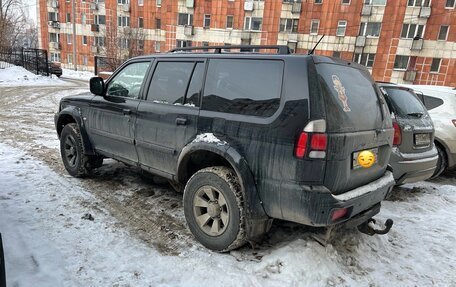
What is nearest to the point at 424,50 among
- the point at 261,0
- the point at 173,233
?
the point at 261,0

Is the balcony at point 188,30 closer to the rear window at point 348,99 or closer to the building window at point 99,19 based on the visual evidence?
the building window at point 99,19

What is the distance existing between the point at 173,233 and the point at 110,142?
5.34ft

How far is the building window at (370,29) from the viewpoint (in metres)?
32.5

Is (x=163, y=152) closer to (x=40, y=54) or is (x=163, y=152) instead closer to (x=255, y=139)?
(x=255, y=139)

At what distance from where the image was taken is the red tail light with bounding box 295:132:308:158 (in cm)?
242

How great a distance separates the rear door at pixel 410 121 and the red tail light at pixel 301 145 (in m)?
2.57

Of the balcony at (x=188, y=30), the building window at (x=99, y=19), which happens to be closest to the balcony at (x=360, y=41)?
the balcony at (x=188, y=30)

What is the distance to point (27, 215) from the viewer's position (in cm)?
350

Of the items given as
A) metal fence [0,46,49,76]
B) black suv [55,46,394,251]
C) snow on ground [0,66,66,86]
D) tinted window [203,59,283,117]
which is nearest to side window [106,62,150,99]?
black suv [55,46,394,251]

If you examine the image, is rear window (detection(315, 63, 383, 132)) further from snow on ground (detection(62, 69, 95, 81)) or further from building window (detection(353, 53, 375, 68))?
building window (detection(353, 53, 375, 68))

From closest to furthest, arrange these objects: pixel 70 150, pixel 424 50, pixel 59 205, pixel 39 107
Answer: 1. pixel 59 205
2. pixel 70 150
3. pixel 39 107
4. pixel 424 50

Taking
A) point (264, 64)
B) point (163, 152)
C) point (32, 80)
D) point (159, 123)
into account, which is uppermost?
point (264, 64)

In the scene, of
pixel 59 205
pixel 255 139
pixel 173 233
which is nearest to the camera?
pixel 255 139

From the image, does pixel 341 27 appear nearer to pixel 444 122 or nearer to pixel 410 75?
pixel 410 75
